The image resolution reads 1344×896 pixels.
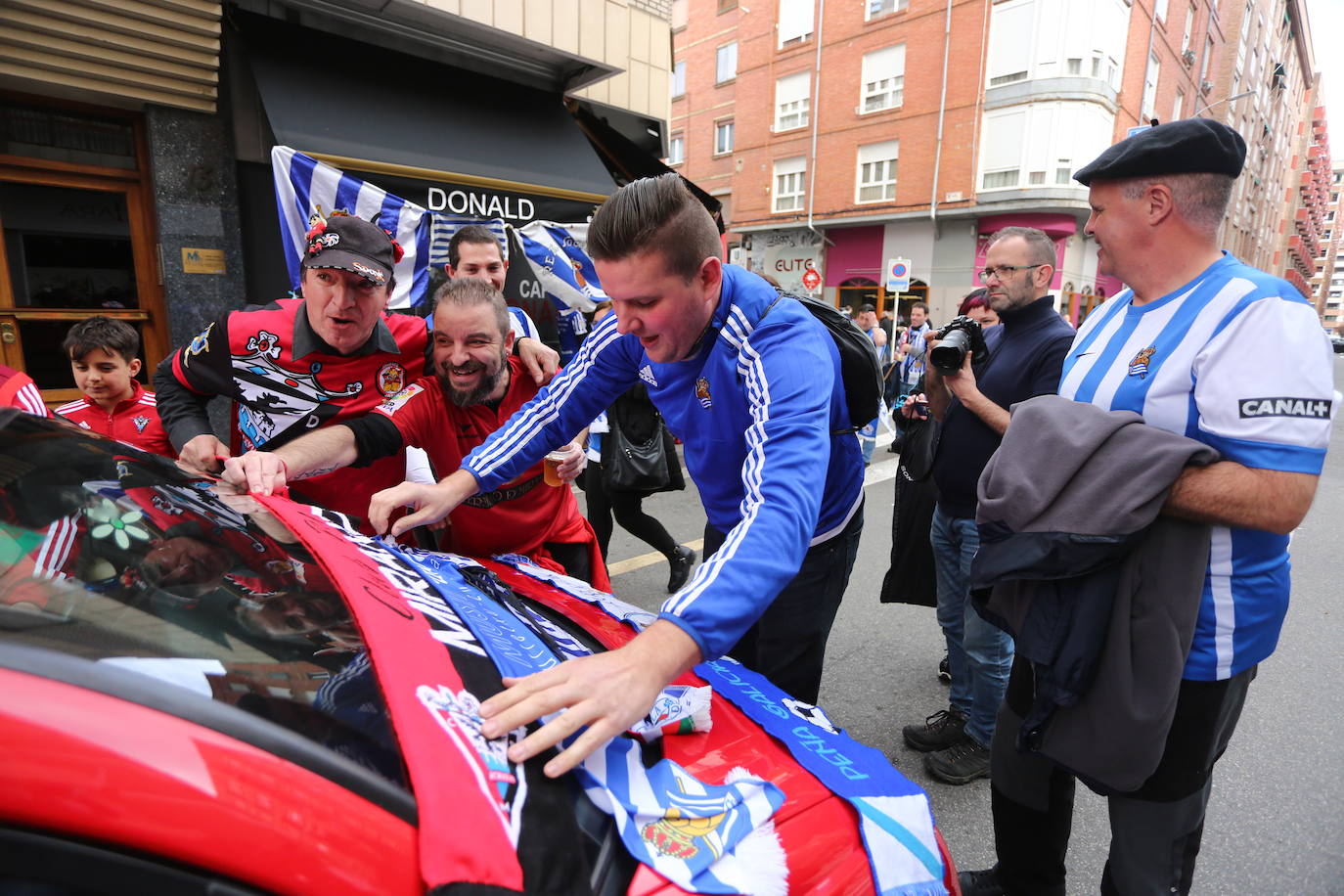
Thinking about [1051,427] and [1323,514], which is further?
[1323,514]

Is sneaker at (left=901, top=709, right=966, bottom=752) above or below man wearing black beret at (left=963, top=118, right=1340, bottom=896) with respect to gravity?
below

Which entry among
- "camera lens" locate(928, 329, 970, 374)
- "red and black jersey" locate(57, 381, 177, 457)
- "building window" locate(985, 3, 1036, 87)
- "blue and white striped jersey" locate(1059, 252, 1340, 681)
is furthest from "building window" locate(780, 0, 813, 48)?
"blue and white striped jersey" locate(1059, 252, 1340, 681)

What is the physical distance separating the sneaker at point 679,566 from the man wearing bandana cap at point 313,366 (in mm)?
2135

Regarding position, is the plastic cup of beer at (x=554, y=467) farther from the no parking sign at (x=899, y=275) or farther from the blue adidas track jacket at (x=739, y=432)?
the no parking sign at (x=899, y=275)

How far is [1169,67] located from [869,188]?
11.5 m

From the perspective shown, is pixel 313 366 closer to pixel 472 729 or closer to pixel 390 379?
pixel 390 379

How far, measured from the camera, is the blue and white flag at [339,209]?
5.11 meters

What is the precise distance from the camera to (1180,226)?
1.48 metres

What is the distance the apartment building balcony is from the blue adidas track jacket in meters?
21.2

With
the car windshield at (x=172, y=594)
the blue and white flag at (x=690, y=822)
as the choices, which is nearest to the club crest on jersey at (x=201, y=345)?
the car windshield at (x=172, y=594)

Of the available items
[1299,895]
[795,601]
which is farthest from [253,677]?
[1299,895]

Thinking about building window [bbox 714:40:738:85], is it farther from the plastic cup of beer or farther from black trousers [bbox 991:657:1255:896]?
black trousers [bbox 991:657:1255:896]

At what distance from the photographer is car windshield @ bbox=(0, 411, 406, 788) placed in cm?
83

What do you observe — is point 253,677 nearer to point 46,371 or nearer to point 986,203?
point 46,371
